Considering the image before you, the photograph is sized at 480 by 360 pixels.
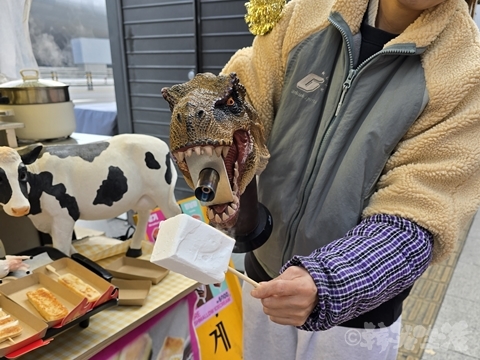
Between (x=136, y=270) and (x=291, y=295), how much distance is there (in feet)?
2.59

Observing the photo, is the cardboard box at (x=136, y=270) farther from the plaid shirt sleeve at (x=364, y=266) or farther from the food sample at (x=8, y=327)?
the plaid shirt sleeve at (x=364, y=266)

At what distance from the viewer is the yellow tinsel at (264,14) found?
2.21ft

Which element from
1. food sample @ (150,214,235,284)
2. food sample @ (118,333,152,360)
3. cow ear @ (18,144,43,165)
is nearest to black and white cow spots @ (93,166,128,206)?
cow ear @ (18,144,43,165)

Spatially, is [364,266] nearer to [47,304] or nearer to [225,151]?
[225,151]

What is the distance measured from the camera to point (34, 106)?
1145 millimetres

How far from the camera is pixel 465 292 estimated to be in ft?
6.89

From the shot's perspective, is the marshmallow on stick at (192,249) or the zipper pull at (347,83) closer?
the marshmallow on stick at (192,249)

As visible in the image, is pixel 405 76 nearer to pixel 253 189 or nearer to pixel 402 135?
pixel 402 135

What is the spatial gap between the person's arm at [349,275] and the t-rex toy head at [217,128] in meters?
0.12

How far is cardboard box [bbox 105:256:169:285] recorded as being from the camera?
1086 millimetres

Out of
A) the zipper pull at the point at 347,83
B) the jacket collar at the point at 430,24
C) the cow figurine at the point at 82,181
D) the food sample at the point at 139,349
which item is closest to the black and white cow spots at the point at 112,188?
the cow figurine at the point at 82,181

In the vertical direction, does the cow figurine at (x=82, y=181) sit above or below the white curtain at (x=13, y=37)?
below

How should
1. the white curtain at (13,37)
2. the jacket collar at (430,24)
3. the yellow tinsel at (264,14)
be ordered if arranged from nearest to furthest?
the jacket collar at (430,24), the yellow tinsel at (264,14), the white curtain at (13,37)

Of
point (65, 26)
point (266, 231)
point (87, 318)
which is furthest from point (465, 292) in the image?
point (65, 26)
